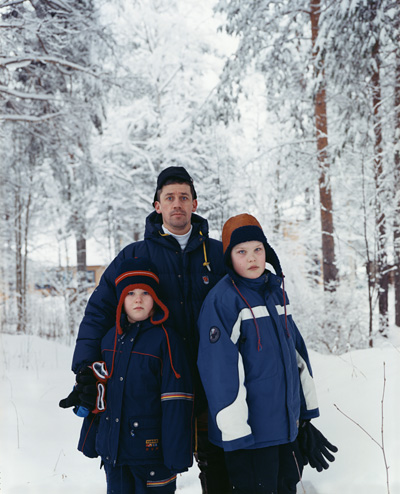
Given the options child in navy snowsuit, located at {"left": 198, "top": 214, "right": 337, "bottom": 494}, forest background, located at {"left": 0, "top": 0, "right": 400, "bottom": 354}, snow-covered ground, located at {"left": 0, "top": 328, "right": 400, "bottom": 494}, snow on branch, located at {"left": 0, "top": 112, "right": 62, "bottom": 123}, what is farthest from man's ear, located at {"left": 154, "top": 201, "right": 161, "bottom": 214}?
snow on branch, located at {"left": 0, "top": 112, "right": 62, "bottom": 123}

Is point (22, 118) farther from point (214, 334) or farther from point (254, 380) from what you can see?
point (254, 380)

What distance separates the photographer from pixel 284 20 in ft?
34.4

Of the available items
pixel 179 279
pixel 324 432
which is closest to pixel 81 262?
pixel 324 432

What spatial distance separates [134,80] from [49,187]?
747 cm

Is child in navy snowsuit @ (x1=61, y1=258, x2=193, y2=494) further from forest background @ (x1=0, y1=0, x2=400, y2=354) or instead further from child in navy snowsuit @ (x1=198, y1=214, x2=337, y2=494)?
forest background @ (x1=0, y1=0, x2=400, y2=354)

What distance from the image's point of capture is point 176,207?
8.84 feet

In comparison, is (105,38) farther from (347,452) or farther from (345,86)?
(347,452)

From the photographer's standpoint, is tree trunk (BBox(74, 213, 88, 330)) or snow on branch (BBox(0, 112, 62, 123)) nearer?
snow on branch (BBox(0, 112, 62, 123))

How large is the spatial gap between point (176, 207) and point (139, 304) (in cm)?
69

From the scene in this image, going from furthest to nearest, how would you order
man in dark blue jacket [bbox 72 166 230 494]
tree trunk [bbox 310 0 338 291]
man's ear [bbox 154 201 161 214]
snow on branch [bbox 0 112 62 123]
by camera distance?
1. tree trunk [bbox 310 0 338 291]
2. snow on branch [bbox 0 112 62 123]
3. man's ear [bbox 154 201 161 214]
4. man in dark blue jacket [bbox 72 166 230 494]

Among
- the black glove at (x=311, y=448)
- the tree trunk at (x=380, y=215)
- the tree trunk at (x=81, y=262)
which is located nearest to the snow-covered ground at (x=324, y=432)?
the black glove at (x=311, y=448)

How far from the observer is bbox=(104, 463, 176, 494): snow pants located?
7.36ft

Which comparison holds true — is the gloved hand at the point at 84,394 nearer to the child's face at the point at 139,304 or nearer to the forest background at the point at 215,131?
the child's face at the point at 139,304

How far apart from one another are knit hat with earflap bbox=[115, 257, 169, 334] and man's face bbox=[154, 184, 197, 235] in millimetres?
341
